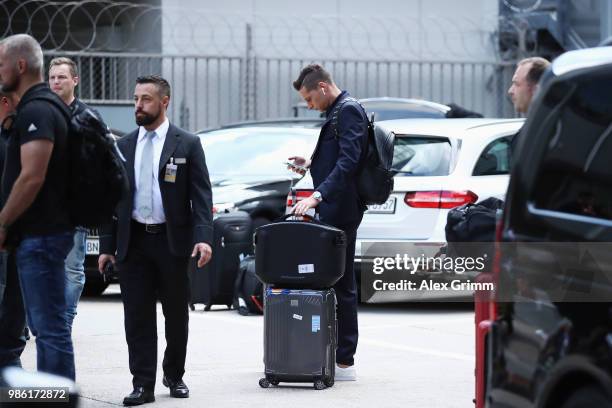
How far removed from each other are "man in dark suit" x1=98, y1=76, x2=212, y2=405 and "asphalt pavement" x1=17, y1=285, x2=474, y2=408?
33 centimetres

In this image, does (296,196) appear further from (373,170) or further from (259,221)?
(373,170)

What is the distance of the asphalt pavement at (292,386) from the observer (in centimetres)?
758

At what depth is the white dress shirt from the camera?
7512 mm

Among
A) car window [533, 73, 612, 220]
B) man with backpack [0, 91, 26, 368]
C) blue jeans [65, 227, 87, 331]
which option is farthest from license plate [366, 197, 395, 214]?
car window [533, 73, 612, 220]

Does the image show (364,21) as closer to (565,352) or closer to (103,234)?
(103,234)

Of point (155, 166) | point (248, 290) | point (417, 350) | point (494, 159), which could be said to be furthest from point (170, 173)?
point (494, 159)

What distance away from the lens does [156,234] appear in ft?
24.6

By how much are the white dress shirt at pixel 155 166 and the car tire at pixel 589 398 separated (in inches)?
140

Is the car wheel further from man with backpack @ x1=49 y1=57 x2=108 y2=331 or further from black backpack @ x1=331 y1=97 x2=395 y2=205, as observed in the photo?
black backpack @ x1=331 y1=97 x2=395 y2=205

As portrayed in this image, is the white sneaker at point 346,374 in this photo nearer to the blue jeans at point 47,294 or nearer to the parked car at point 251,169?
the blue jeans at point 47,294

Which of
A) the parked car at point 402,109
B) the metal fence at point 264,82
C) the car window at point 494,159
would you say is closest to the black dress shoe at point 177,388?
the car window at point 494,159

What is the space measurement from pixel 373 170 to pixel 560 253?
3875 millimetres

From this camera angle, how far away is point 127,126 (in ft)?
61.8

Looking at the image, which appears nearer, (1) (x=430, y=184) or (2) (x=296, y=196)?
(1) (x=430, y=184)
